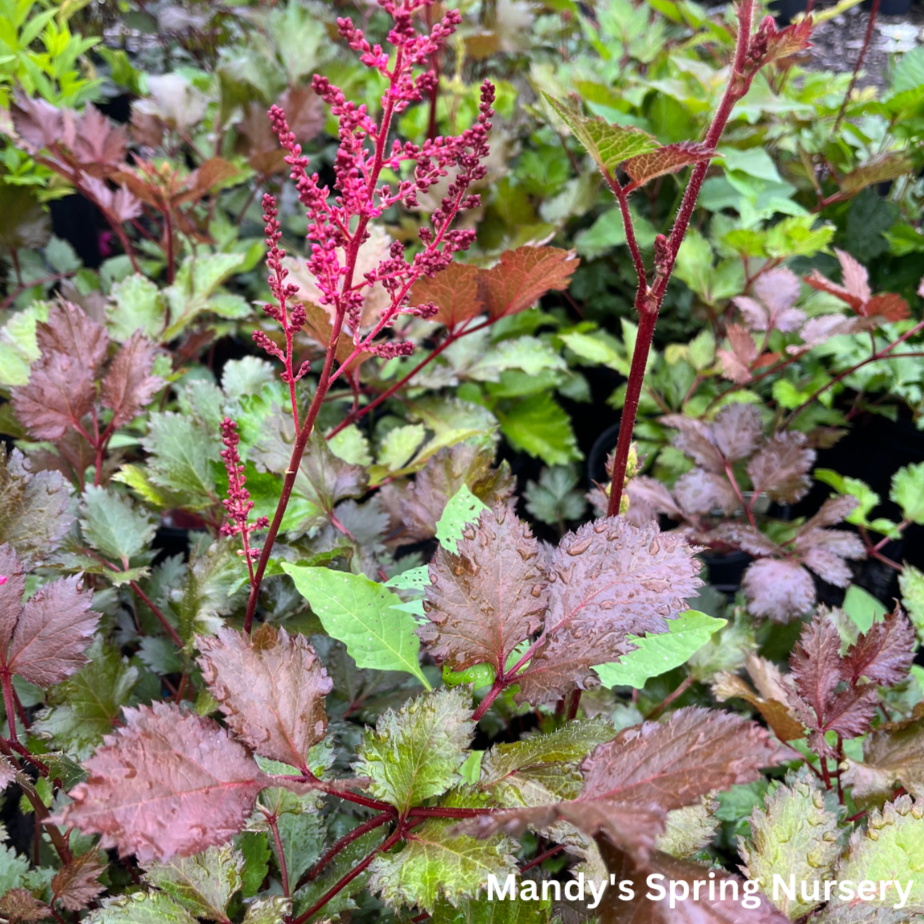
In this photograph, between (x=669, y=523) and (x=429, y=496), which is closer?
(x=429, y=496)

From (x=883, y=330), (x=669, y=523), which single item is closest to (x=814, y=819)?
(x=669, y=523)

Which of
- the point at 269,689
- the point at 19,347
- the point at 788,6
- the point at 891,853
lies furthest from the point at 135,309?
the point at 788,6

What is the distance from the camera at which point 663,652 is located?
2.06 feet

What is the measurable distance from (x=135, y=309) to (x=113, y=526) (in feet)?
1.38

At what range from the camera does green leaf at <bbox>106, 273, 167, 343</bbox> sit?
1056 mm

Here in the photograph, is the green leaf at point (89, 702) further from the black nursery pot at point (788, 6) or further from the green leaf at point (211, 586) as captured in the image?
the black nursery pot at point (788, 6)

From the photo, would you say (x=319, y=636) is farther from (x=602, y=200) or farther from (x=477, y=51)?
(x=477, y=51)

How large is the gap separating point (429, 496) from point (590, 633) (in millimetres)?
302

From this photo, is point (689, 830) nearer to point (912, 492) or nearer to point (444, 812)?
point (444, 812)

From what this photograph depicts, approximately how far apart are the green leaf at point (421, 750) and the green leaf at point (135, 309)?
2.42ft

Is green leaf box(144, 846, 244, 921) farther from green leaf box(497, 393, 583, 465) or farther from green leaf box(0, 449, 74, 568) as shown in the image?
green leaf box(497, 393, 583, 465)

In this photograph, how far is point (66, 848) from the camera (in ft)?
2.15

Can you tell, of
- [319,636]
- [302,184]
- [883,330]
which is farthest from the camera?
[883,330]

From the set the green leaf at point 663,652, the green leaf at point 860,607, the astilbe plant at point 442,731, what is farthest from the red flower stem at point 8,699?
the green leaf at point 860,607
